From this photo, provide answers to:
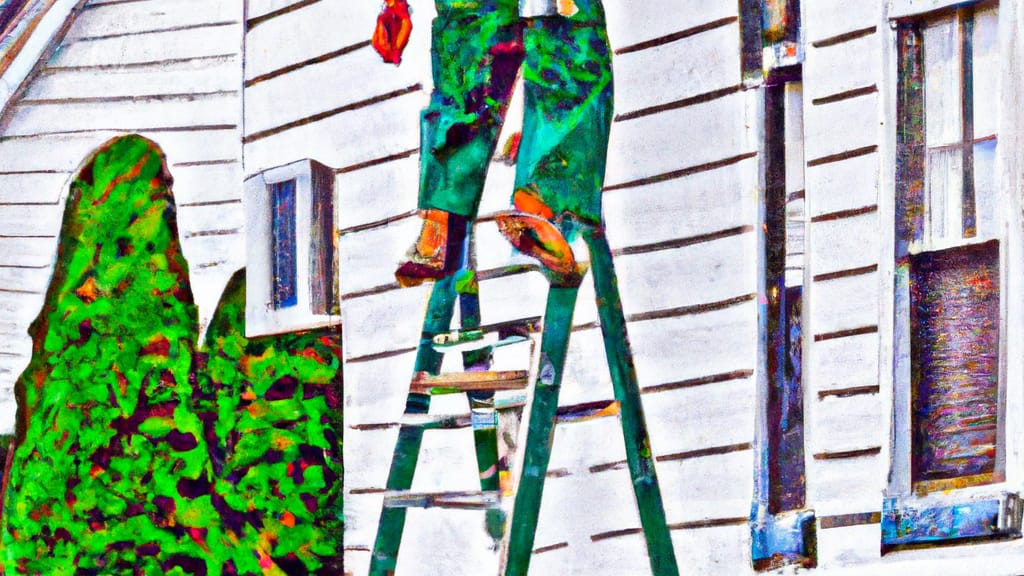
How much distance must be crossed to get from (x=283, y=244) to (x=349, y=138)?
1.05 feet

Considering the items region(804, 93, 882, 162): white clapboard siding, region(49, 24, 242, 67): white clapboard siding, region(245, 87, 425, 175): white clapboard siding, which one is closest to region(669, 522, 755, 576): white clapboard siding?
region(804, 93, 882, 162): white clapboard siding

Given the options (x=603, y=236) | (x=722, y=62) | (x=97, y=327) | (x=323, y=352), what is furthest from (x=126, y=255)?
(x=722, y=62)

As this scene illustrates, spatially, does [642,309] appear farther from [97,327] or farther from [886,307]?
[97,327]

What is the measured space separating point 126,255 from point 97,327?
0.63 feet

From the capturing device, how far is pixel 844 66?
9.00ft

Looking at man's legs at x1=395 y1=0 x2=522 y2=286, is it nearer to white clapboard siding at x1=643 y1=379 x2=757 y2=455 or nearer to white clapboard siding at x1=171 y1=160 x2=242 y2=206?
white clapboard siding at x1=643 y1=379 x2=757 y2=455

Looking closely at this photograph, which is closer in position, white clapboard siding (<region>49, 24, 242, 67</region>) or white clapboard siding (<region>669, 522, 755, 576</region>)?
white clapboard siding (<region>669, 522, 755, 576</region>)

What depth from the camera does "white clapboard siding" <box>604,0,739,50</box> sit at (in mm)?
2902

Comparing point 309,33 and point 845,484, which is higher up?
point 309,33

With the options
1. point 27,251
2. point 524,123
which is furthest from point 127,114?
→ point 524,123

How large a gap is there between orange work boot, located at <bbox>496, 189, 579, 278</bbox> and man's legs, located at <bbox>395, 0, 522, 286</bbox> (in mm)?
193

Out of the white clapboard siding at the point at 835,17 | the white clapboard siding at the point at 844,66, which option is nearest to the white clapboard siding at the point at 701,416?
the white clapboard siding at the point at 844,66

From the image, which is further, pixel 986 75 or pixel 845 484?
pixel 845 484

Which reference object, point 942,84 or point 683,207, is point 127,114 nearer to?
point 683,207
